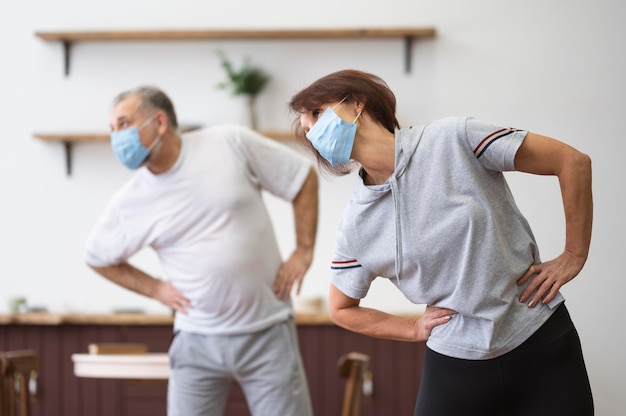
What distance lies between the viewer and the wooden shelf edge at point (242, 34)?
13.5 ft

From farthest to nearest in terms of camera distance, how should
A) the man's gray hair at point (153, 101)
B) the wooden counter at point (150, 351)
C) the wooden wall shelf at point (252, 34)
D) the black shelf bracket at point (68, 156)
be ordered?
1. the black shelf bracket at point (68, 156)
2. the wooden wall shelf at point (252, 34)
3. the wooden counter at point (150, 351)
4. the man's gray hair at point (153, 101)

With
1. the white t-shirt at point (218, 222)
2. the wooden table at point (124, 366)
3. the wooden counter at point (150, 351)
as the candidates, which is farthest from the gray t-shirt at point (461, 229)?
the wooden counter at point (150, 351)

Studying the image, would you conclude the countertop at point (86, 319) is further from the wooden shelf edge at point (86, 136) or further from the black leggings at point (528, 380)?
the black leggings at point (528, 380)

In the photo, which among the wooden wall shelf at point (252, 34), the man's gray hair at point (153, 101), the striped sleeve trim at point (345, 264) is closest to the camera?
the striped sleeve trim at point (345, 264)

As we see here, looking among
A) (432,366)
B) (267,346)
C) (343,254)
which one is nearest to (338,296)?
(343,254)

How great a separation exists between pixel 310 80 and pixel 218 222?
6.10 ft

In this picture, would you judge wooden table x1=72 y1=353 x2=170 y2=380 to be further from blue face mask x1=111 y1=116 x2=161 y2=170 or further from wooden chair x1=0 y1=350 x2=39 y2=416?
blue face mask x1=111 y1=116 x2=161 y2=170

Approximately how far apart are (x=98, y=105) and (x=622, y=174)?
2453 millimetres

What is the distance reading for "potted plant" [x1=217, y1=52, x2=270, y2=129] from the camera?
13.7ft

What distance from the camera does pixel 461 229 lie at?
148cm

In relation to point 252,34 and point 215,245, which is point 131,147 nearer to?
point 215,245

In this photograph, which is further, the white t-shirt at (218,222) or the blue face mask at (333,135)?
the white t-shirt at (218,222)

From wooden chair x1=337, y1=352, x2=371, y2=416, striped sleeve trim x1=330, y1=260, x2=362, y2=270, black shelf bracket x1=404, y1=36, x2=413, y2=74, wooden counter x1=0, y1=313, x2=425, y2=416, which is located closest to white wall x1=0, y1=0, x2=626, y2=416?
black shelf bracket x1=404, y1=36, x2=413, y2=74

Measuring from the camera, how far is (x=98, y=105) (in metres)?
4.34
